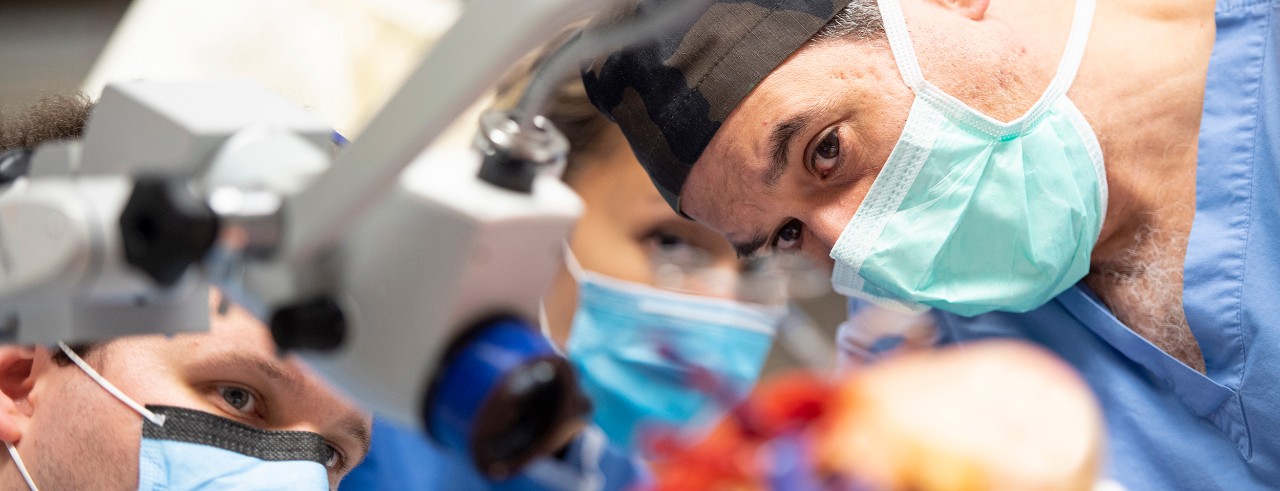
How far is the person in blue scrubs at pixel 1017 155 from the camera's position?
1497 mm

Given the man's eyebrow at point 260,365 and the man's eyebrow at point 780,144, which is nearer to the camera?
the man's eyebrow at point 260,365

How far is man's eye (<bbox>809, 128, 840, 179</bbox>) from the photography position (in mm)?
1515

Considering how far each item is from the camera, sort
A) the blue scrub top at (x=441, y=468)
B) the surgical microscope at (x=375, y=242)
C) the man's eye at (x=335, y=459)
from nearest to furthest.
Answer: the surgical microscope at (x=375, y=242)
the man's eye at (x=335, y=459)
the blue scrub top at (x=441, y=468)

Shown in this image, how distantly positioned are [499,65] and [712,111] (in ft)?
3.32

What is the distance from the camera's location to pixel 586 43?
666mm

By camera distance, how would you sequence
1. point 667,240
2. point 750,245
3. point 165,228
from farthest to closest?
point 667,240
point 750,245
point 165,228

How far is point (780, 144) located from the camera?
152cm

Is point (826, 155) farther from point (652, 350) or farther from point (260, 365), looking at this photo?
point (652, 350)

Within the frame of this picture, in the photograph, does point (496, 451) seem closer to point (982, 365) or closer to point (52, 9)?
point (982, 365)

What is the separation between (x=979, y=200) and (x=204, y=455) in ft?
3.50

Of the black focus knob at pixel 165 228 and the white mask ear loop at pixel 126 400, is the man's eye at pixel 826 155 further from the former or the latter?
the black focus knob at pixel 165 228

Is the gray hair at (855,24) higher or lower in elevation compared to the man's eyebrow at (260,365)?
higher

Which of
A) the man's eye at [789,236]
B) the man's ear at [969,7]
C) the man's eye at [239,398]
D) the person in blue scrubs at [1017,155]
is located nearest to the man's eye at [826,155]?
the person in blue scrubs at [1017,155]

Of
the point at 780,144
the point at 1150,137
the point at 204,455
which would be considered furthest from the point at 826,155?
the point at 204,455
